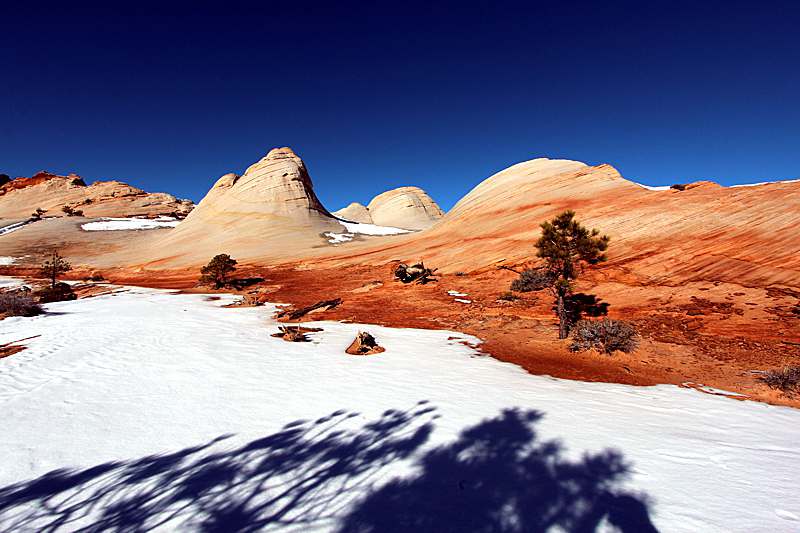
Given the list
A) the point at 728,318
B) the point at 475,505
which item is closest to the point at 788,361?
the point at 728,318

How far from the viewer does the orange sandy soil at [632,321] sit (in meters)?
7.39

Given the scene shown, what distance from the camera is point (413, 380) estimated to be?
20.2 feet

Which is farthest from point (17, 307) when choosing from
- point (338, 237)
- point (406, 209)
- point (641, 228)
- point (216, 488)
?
point (406, 209)

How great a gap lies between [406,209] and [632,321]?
238 ft

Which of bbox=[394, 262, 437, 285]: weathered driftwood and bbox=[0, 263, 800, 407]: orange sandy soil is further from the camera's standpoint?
bbox=[394, 262, 437, 285]: weathered driftwood

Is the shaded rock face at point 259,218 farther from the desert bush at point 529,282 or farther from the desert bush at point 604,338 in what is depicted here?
the desert bush at point 604,338

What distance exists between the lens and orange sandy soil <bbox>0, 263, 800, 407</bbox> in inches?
291

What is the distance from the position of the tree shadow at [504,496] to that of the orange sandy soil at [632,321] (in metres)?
4.22

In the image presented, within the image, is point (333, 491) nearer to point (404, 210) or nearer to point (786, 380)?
point (786, 380)

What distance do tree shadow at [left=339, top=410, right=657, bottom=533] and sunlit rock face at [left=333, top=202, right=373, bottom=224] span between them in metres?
86.4

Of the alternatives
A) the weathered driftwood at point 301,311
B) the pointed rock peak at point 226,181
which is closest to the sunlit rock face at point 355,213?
the pointed rock peak at point 226,181

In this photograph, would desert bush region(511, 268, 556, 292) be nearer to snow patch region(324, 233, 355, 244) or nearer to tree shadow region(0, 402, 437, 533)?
tree shadow region(0, 402, 437, 533)

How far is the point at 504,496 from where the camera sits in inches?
114

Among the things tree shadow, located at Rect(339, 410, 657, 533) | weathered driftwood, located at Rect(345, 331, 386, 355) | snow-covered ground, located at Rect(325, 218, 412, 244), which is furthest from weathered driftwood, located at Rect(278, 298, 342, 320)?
snow-covered ground, located at Rect(325, 218, 412, 244)
